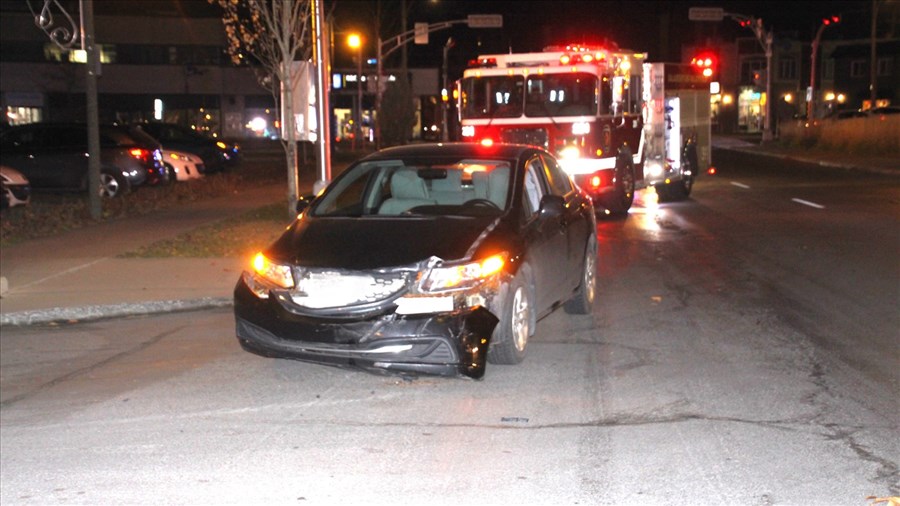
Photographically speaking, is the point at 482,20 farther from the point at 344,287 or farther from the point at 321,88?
the point at 344,287

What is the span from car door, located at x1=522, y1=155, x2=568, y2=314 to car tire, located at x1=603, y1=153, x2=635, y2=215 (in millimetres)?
9054

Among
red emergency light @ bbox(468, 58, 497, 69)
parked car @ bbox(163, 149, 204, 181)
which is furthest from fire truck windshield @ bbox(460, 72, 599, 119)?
parked car @ bbox(163, 149, 204, 181)

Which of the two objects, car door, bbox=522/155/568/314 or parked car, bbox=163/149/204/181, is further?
parked car, bbox=163/149/204/181

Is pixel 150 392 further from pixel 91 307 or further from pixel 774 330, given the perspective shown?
pixel 774 330

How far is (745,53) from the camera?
93.5 metres

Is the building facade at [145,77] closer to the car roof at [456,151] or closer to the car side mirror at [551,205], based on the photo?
the car roof at [456,151]

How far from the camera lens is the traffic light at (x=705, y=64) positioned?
902 inches

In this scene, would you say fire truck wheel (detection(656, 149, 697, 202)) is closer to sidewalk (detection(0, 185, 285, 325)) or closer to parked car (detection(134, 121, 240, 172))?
sidewalk (detection(0, 185, 285, 325))

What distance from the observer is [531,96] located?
17.5 m

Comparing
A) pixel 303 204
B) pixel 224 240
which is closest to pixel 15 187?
pixel 224 240

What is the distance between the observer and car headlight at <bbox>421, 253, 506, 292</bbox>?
280 inches

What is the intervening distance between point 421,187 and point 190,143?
2284cm

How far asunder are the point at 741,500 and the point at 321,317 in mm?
3114

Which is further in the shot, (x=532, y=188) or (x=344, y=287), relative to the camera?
(x=532, y=188)
